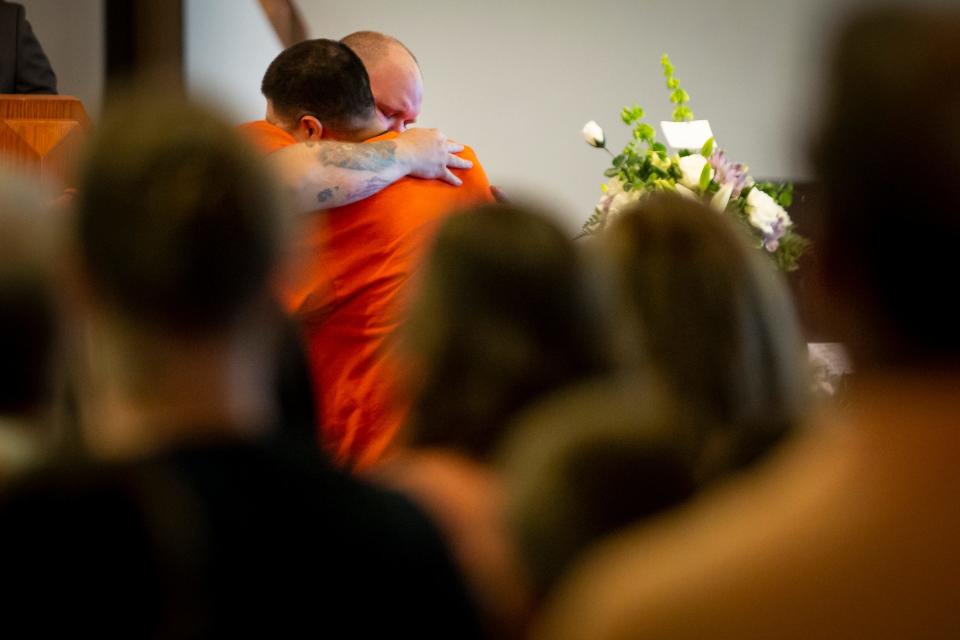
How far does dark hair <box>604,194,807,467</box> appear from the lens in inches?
55.7

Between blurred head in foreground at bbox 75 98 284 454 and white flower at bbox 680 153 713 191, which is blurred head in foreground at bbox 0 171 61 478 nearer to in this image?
blurred head in foreground at bbox 75 98 284 454

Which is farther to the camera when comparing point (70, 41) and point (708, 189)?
point (70, 41)

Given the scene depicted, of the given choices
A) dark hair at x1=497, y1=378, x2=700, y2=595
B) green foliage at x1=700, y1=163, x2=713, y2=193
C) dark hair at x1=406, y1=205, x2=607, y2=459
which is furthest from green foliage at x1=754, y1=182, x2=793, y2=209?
dark hair at x1=497, y1=378, x2=700, y2=595

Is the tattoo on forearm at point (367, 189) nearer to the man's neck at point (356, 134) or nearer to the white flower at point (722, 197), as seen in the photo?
the man's neck at point (356, 134)

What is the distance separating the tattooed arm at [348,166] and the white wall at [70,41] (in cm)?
303

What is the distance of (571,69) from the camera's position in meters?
6.55

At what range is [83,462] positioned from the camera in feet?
3.05

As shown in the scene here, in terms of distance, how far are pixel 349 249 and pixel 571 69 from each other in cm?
Result: 406

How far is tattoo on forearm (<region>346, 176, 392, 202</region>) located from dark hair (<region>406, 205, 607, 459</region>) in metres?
1.20

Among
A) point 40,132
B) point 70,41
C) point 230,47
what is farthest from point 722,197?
point 70,41

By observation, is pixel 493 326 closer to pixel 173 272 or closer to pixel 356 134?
pixel 173 272

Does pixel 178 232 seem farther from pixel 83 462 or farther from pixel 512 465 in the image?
pixel 512 465

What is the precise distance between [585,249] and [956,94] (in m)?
0.85

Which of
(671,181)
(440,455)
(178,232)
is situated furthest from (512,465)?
(671,181)
